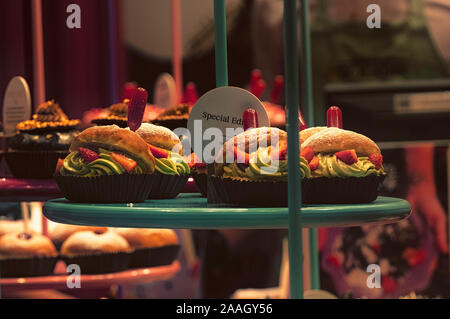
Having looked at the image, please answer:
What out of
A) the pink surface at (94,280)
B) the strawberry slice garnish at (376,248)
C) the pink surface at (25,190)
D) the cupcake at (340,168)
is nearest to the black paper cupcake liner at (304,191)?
the cupcake at (340,168)

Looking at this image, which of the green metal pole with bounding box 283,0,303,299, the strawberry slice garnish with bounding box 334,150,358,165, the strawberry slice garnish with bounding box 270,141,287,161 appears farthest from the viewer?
the strawberry slice garnish with bounding box 334,150,358,165

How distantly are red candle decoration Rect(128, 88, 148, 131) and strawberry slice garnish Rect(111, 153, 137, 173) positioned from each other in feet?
0.27

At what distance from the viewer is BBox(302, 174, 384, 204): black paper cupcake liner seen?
125 centimetres

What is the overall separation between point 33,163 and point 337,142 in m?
1.11

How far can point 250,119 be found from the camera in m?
1.27

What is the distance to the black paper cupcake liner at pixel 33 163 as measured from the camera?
2.10 m

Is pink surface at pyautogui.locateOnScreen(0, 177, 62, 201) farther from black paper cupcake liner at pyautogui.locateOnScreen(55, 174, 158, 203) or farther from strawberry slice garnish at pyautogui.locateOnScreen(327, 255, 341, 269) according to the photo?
strawberry slice garnish at pyautogui.locateOnScreen(327, 255, 341, 269)

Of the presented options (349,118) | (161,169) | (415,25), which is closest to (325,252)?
(349,118)

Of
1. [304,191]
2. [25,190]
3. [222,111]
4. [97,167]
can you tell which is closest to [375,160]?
[304,191]

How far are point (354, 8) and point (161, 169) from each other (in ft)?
9.08

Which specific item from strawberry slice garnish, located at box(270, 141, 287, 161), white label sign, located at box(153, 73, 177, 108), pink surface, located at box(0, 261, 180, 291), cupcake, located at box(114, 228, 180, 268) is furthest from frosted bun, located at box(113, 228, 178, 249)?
strawberry slice garnish, located at box(270, 141, 287, 161)

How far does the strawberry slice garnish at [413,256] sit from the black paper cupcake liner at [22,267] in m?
2.15

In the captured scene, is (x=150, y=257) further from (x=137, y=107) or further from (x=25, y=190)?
(x=137, y=107)

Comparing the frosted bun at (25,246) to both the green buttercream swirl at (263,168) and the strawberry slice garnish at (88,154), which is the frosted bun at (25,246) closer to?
the strawberry slice garnish at (88,154)
